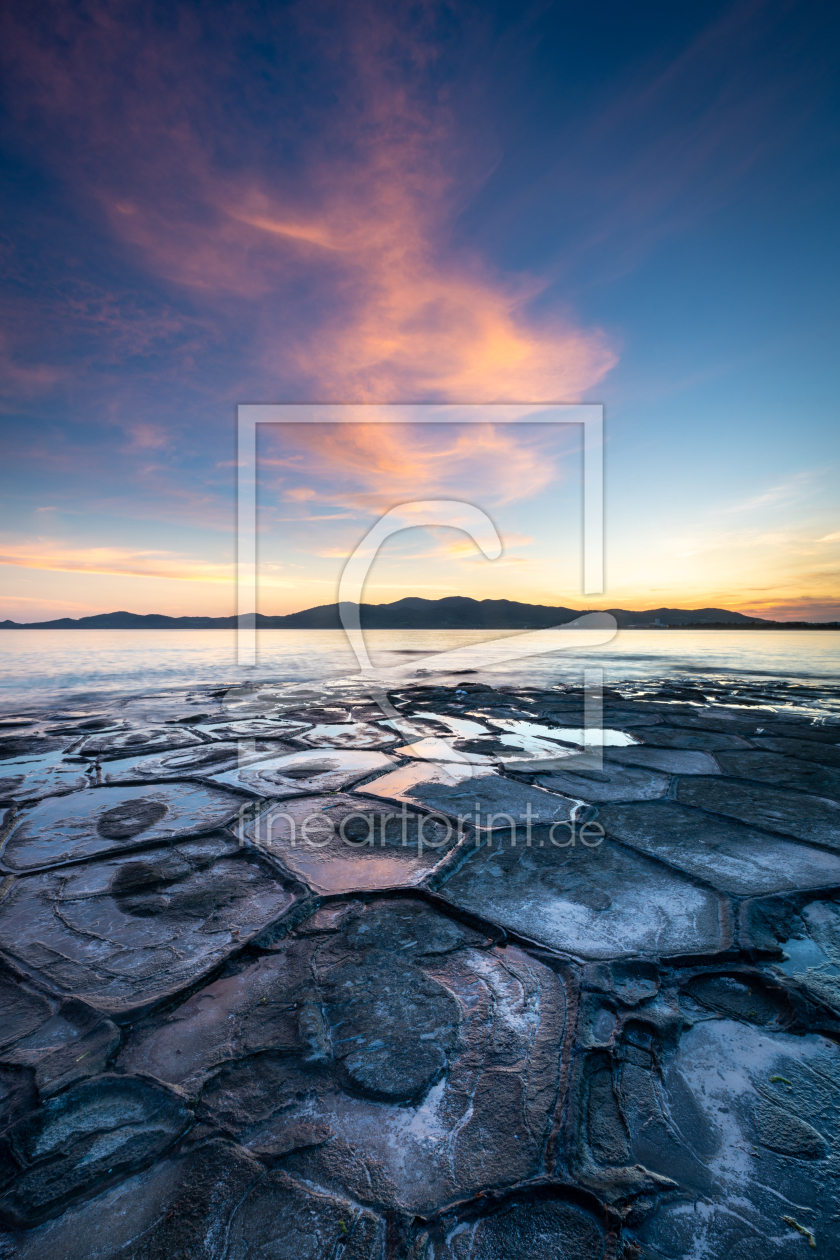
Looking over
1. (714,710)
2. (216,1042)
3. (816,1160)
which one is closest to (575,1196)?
(816,1160)

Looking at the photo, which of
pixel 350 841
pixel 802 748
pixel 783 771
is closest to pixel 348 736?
pixel 350 841

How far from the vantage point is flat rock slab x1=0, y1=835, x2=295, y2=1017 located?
1709mm

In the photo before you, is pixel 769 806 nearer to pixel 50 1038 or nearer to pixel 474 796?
pixel 474 796

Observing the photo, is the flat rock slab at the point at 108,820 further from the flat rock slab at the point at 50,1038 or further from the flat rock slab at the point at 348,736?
the flat rock slab at the point at 348,736

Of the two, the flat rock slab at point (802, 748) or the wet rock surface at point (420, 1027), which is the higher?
the flat rock slab at point (802, 748)

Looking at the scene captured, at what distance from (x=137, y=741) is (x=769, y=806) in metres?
5.74

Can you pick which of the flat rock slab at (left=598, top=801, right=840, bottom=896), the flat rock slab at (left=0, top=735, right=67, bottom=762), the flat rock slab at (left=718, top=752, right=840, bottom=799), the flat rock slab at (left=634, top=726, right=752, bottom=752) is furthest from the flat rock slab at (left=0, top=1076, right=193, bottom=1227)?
the flat rock slab at (left=634, top=726, right=752, bottom=752)

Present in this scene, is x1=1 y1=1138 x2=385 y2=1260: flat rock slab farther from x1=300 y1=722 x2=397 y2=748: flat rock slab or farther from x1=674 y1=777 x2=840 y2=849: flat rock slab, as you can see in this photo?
x1=300 y1=722 x2=397 y2=748: flat rock slab

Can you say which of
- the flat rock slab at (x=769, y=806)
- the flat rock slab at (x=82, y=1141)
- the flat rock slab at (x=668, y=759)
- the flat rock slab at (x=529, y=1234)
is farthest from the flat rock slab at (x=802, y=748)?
the flat rock slab at (x=82, y=1141)

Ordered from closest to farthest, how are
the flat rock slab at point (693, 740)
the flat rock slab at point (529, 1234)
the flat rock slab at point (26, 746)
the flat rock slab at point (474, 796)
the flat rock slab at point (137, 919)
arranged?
the flat rock slab at point (529, 1234)
the flat rock slab at point (137, 919)
the flat rock slab at point (474, 796)
the flat rock slab at point (26, 746)
the flat rock slab at point (693, 740)

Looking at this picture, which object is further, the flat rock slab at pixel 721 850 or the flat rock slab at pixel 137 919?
the flat rock slab at pixel 721 850

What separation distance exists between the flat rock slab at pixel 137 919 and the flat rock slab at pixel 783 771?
3731 mm

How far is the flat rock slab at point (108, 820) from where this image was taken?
8.95 feet

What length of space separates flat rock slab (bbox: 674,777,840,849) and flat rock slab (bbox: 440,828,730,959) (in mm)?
1053
